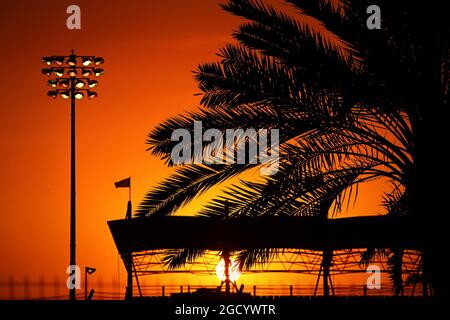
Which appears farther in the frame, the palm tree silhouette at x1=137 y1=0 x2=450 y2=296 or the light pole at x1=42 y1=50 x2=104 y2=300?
the light pole at x1=42 y1=50 x2=104 y2=300

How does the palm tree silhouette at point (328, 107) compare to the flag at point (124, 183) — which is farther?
the flag at point (124, 183)

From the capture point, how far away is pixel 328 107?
13320mm

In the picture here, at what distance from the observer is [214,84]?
1441cm

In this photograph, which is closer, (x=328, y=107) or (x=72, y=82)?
(x=328, y=107)

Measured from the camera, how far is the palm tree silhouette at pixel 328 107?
1246 cm

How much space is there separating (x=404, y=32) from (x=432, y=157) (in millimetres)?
1795

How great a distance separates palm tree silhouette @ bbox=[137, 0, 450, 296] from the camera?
12461mm

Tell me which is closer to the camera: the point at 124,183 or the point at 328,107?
the point at 328,107

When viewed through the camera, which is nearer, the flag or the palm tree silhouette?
the palm tree silhouette

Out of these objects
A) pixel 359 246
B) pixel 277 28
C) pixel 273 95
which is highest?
pixel 277 28
